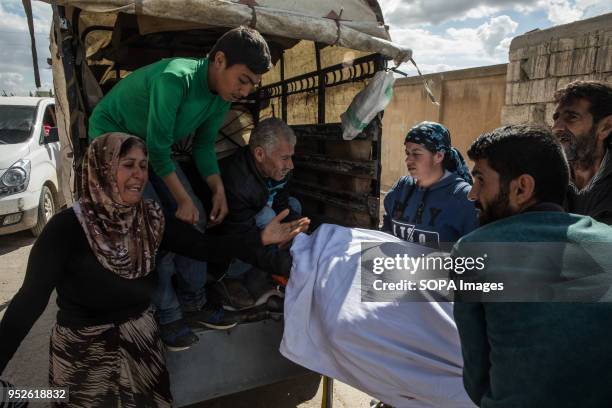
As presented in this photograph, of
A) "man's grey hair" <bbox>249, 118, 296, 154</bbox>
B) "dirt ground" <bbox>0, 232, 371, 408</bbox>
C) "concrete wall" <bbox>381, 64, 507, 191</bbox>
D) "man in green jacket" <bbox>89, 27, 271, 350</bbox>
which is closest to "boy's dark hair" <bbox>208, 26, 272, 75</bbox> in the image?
"man in green jacket" <bbox>89, 27, 271, 350</bbox>

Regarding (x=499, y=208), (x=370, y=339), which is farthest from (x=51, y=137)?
(x=499, y=208)

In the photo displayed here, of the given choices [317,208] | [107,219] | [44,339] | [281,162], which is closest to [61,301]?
[107,219]

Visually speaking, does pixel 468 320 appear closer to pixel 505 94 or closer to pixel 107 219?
pixel 107 219

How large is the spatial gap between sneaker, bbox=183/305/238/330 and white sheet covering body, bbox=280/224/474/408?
35 centimetres

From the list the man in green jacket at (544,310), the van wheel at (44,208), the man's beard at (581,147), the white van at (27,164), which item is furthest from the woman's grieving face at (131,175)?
the van wheel at (44,208)

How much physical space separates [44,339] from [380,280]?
9.93 feet

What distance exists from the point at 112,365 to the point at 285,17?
2.09 meters

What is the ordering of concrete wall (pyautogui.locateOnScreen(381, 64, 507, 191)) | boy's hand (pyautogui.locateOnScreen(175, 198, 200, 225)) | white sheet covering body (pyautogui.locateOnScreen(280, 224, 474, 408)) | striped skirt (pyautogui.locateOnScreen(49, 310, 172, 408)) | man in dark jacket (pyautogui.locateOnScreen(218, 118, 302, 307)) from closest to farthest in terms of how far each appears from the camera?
white sheet covering body (pyautogui.locateOnScreen(280, 224, 474, 408)), striped skirt (pyautogui.locateOnScreen(49, 310, 172, 408)), boy's hand (pyautogui.locateOnScreen(175, 198, 200, 225)), man in dark jacket (pyautogui.locateOnScreen(218, 118, 302, 307)), concrete wall (pyautogui.locateOnScreen(381, 64, 507, 191))

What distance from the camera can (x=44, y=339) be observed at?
3350mm

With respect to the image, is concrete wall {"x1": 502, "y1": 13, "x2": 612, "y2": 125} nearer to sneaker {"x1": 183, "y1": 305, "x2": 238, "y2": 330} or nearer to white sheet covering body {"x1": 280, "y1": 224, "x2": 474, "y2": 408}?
white sheet covering body {"x1": 280, "y1": 224, "x2": 474, "y2": 408}

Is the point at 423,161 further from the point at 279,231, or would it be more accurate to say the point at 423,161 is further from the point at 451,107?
the point at 451,107

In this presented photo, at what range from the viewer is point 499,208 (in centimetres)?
122

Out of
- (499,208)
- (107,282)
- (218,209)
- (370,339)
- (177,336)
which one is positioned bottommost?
(177,336)

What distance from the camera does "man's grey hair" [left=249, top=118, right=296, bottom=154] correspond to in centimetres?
255
